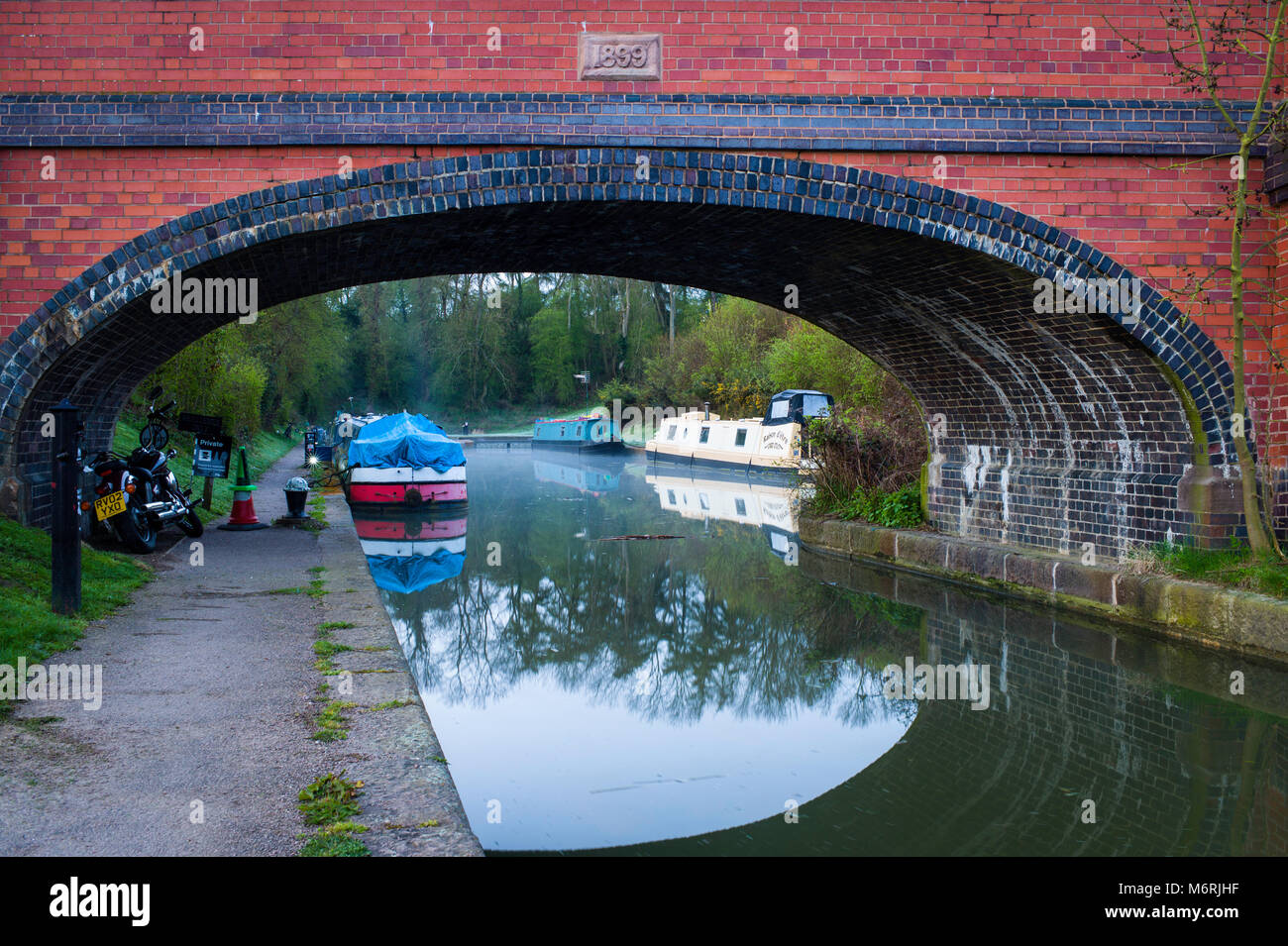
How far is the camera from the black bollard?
5.68m

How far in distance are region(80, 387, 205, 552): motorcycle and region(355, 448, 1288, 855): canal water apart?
197cm

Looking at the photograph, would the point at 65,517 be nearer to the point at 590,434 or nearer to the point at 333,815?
the point at 333,815

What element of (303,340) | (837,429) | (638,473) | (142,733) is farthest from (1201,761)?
(303,340)

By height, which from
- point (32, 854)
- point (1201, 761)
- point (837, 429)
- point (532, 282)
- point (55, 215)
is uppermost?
point (532, 282)

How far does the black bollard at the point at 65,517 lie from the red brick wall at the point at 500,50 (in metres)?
2.72

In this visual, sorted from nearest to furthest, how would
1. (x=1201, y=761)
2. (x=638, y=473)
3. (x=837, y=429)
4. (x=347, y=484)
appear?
(x=1201, y=761)
(x=837, y=429)
(x=347, y=484)
(x=638, y=473)

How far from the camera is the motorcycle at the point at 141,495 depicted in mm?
8055

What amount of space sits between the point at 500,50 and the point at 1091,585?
18.9 ft

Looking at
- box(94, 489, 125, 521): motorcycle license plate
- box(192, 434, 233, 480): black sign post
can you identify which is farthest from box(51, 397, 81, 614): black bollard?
box(192, 434, 233, 480): black sign post

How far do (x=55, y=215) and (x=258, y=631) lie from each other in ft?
11.3

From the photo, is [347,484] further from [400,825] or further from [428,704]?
[400,825]

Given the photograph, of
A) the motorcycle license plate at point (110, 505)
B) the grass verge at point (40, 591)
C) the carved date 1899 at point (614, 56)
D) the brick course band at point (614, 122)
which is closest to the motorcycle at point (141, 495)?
the motorcycle license plate at point (110, 505)

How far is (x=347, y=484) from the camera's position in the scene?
53.6ft

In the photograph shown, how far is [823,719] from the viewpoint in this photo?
5480 millimetres
